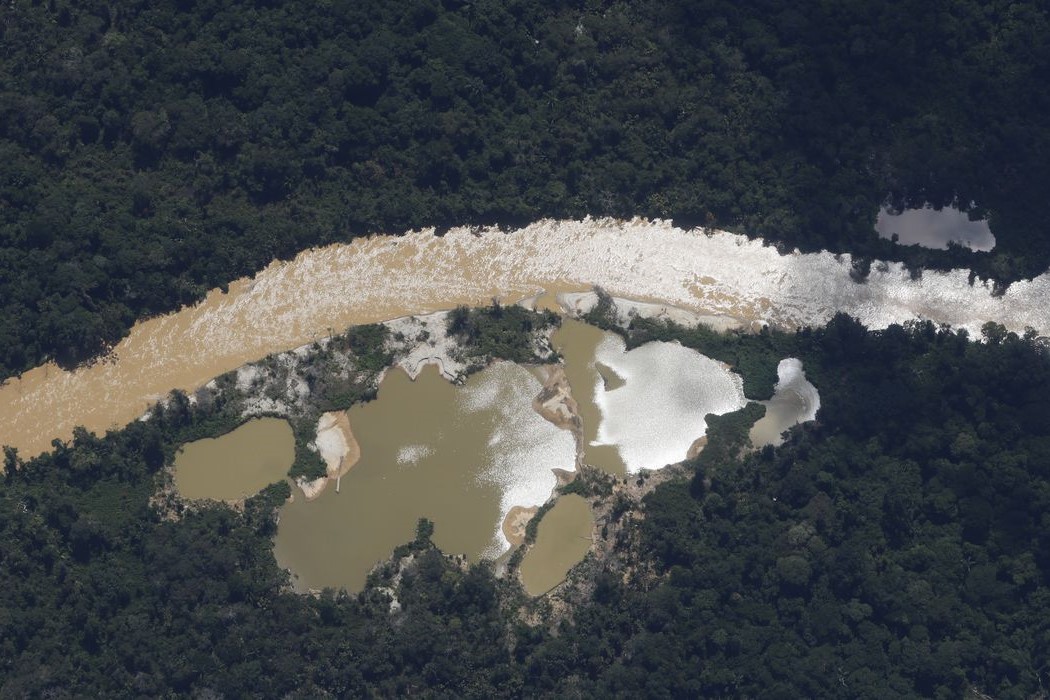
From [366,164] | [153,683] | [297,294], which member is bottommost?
[153,683]

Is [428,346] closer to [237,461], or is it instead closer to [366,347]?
[366,347]

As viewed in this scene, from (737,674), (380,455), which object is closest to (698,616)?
(737,674)

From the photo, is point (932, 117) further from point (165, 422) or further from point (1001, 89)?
point (165, 422)

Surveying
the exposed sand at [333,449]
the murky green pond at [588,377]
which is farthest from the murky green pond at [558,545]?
the exposed sand at [333,449]

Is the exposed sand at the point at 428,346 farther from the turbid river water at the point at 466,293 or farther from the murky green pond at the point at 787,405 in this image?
the murky green pond at the point at 787,405

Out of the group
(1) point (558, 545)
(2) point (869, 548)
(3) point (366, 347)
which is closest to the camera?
(2) point (869, 548)

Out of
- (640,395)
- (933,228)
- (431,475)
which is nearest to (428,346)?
(431,475)

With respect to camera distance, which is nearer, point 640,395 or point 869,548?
point 869,548
